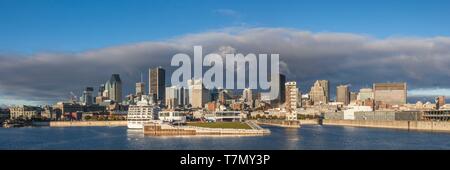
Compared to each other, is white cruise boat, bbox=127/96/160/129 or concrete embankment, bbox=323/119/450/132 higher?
white cruise boat, bbox=127/96/160/129

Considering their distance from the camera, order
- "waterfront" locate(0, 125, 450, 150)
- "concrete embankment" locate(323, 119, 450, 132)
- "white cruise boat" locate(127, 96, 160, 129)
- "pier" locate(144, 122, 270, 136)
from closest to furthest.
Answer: "waterfront" locate(0, 125, 450, 150) < "pier" locate(144, 122, 270, 136) < "concrete embankment" locate(323, 119, 450, 132) < "white cruise boat" locate(127, 96, 160, 129)

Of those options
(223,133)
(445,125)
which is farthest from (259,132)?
(445,125)

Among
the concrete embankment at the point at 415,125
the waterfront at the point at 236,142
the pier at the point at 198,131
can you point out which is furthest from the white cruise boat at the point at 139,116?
the concrete embankment at the point at 415,125

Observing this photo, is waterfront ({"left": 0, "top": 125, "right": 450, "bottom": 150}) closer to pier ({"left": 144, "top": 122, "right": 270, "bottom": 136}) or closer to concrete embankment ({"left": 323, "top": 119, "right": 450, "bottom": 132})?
pier ({"left": 144, "top": 122, "right": 270, "bottom": 136})

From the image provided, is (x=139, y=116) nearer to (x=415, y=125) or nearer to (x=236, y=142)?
(x=415, y=125)

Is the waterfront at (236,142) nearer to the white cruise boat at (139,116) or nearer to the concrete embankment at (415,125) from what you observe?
the concrete embankment at (415,125)

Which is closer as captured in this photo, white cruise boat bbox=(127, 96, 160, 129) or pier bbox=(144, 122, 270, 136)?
pier bbox=(144, 122, 270, 136)

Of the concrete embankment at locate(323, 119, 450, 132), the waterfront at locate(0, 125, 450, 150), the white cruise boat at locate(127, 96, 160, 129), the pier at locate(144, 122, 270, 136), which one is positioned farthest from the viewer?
the white cruise boat at locate(127, 96, 160, 129)

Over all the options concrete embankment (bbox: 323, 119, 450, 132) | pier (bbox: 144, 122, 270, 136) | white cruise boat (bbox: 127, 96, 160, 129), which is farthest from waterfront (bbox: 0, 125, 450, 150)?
white cruise boat (bbox: 127, 96, 160, 129)

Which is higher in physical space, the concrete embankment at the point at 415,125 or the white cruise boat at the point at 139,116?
the white cruise boat at the point at 139,116
